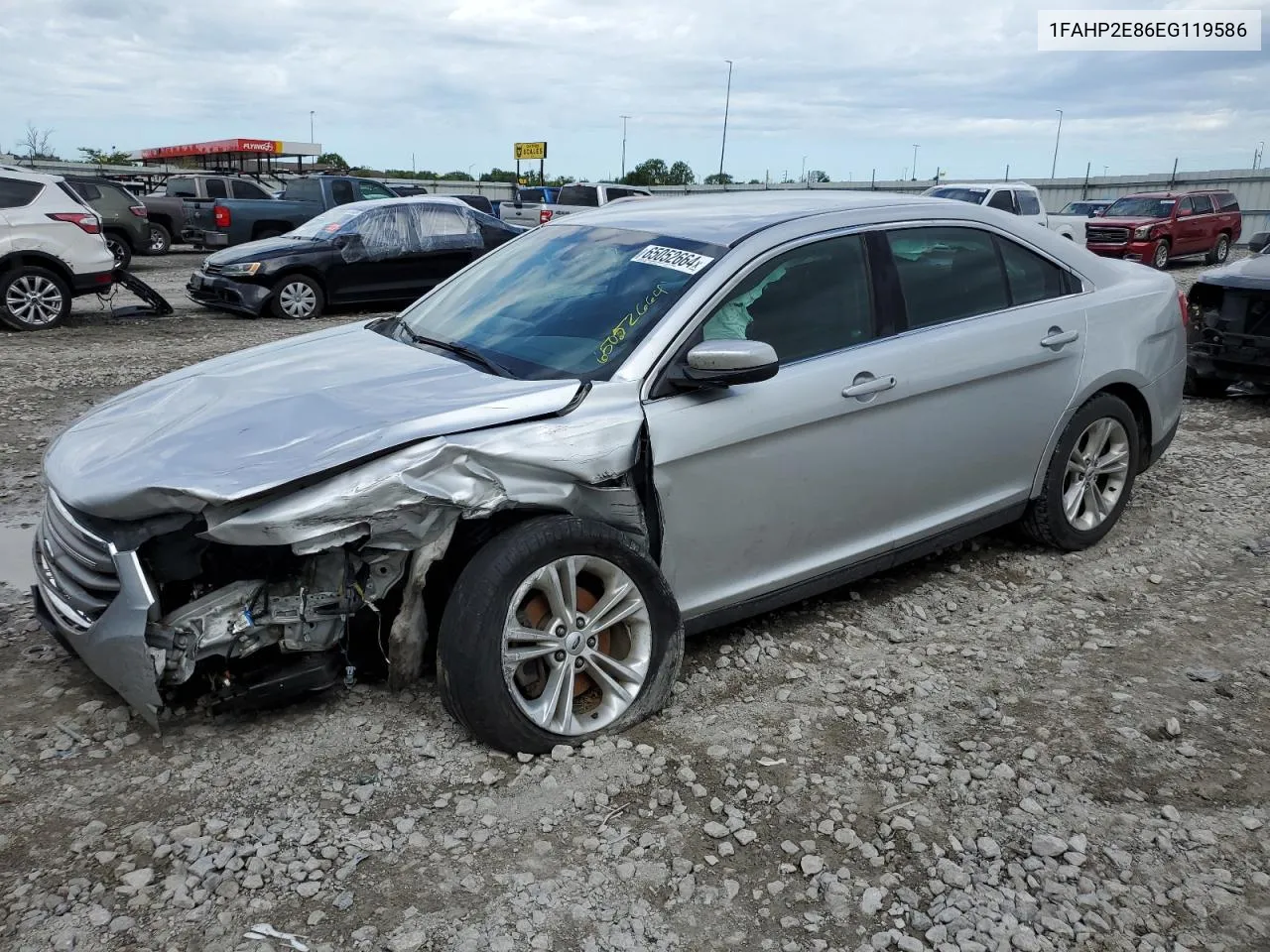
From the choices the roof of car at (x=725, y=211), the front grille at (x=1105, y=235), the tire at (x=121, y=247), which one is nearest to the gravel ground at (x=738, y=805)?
the roof of car at (x=725, y=211)

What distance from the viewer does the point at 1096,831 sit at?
3.00 m

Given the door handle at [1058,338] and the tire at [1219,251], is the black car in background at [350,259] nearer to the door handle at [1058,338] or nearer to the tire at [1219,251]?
the door handle at [1058,338]

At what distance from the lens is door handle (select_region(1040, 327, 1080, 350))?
4586 millimetres

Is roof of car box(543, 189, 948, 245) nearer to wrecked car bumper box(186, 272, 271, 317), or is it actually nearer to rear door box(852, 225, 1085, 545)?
rear door box(852, 225, 1085, 545)

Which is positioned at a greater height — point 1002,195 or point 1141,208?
point 1141,208

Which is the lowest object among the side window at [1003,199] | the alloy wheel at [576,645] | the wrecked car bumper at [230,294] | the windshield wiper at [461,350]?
the alloy wheel at [576,645]

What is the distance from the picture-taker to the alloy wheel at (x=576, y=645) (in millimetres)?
3205

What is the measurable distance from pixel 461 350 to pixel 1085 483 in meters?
3.04

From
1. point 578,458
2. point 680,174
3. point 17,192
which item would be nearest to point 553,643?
point 578,458

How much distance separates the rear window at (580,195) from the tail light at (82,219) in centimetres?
1116

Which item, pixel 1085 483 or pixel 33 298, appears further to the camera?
pixel 33 298

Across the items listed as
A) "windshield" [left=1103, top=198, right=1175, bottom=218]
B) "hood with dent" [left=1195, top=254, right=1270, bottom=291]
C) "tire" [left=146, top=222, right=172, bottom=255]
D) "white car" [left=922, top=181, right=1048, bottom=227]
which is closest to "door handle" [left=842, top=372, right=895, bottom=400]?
"hood with dent" [left=1195, top=254, right=1270, bottom=291]

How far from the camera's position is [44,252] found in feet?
37.4

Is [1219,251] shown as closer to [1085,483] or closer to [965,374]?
[1085,483]
